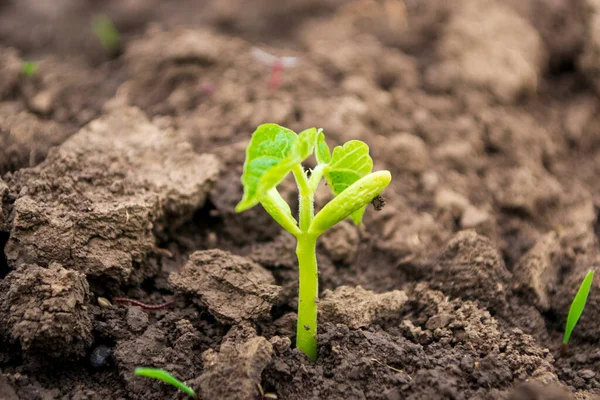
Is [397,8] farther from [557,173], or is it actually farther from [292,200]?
[292,200]

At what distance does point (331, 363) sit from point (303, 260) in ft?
1.13

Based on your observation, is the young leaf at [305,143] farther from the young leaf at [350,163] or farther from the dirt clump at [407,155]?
the dirt clump at [407,155]

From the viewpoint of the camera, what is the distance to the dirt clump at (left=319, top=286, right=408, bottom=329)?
1844 millimetres

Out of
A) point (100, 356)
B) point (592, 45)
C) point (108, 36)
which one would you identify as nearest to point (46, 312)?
point (100, 356)

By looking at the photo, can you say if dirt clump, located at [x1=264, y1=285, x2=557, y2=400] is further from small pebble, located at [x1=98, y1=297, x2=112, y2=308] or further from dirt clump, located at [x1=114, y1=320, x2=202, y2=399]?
small pebble, located at [x1=98, y1=297, x2=112, y2=308]

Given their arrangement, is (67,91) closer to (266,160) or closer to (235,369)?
(266,160)

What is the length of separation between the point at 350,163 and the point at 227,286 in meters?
0.60

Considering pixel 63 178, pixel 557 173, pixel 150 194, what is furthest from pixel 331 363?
pixel 557 173

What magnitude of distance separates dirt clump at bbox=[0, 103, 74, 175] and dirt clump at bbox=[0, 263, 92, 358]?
0.66 m

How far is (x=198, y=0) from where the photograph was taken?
12.8 feet

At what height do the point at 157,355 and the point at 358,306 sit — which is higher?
the point at 358,306

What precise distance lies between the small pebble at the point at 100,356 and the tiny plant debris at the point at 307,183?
1.88 ft

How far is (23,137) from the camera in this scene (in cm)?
233

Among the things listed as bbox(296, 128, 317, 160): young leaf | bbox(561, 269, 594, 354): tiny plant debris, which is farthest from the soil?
bbox(296, 128, 317, 160): young leaf
